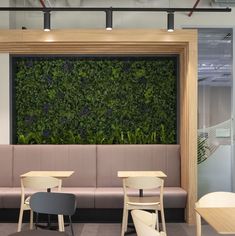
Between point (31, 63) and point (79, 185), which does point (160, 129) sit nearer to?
point (79, 185)

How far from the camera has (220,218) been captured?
2908 mm

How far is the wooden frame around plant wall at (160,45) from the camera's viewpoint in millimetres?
6059

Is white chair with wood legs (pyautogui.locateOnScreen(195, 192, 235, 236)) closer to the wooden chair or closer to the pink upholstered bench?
the wooden chair

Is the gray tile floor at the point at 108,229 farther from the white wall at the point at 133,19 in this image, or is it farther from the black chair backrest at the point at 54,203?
the white wall at the point at 133,19

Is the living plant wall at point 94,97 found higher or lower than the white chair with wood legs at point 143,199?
higher

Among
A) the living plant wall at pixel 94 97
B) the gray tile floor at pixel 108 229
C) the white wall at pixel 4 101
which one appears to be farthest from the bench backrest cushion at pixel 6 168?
the gray tile floor at pixel 108 229

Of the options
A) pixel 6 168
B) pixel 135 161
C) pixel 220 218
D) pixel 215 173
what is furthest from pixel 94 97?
pixel 220 218

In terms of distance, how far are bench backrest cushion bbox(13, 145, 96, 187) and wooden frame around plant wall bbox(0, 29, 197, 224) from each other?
1521mm

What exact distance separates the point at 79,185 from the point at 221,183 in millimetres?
2455

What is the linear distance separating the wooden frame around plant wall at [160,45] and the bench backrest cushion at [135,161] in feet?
0.72

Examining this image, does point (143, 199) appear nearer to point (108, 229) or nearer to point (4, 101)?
point (108, 229)

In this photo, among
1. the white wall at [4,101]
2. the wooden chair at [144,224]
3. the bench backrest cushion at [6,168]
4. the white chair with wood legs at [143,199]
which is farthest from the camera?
the white wall at [4,101]

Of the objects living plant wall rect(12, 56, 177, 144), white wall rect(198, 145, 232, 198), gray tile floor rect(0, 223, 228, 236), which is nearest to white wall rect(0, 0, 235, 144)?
living plant wall rect(12, 56, 177, 144)

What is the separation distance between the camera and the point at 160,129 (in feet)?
23.4
